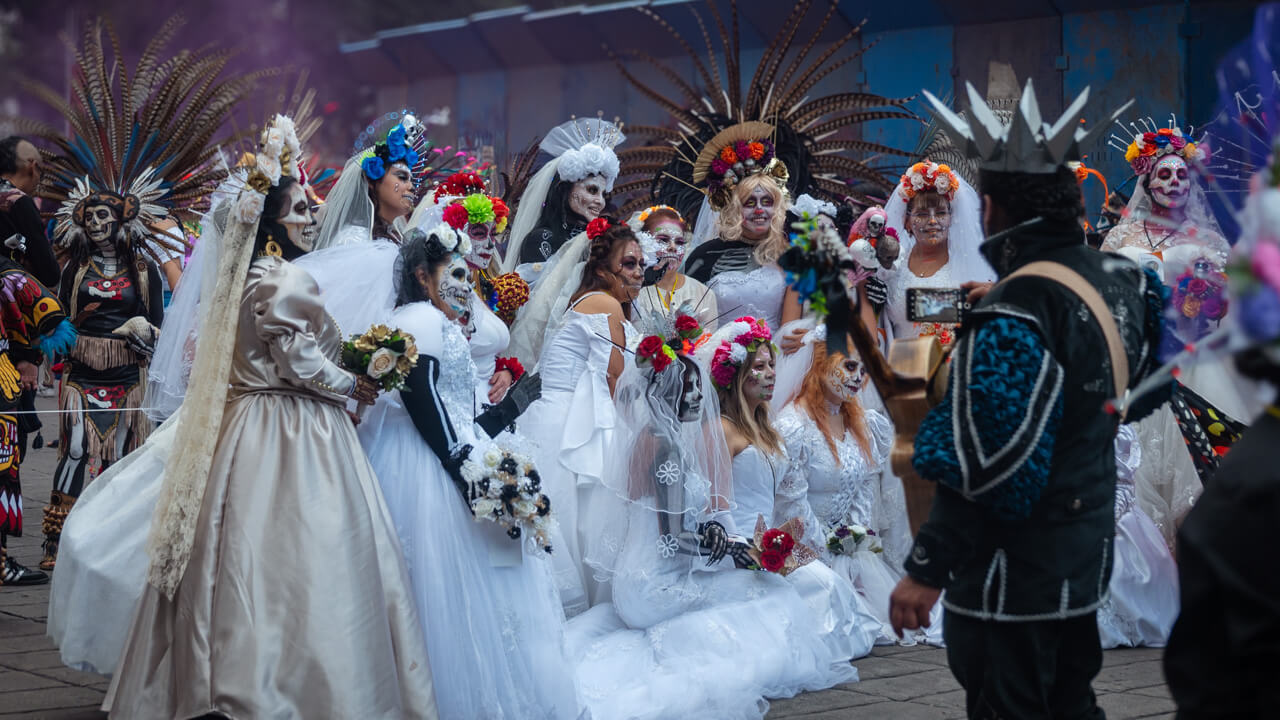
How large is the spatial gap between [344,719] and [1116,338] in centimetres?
259

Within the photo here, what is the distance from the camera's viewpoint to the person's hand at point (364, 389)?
457 centimetres

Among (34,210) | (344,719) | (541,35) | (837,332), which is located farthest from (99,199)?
(541,35)

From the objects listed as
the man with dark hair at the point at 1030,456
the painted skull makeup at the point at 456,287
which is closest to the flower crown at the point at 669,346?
the painted skull makeup at the point at 456,287

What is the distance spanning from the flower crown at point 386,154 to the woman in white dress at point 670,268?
4.85ft

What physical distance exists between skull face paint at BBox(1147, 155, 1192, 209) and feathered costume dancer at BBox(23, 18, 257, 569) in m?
5.08

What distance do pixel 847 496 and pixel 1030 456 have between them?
11.6 ft

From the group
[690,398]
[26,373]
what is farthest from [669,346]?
[26,373]

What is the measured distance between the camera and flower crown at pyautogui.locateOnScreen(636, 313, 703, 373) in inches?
215

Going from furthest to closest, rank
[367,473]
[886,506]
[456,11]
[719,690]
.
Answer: [456,11]
[886,506]
[719,690]
[367,473]

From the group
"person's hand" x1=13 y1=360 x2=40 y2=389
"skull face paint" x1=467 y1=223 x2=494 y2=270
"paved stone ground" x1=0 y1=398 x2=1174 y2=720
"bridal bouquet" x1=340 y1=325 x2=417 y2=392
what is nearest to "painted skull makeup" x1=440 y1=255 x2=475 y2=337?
"bridal bouquet" x1=340 y1=325 x2=417 y2=392

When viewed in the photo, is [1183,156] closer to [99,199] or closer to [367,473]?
[367,473]

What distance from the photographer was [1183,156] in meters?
7.41

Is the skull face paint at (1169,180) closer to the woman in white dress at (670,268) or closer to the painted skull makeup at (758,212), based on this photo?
the painted skull makeup at (758,212)

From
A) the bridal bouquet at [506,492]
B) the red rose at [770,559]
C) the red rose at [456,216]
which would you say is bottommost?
the red rose at [770,559]
